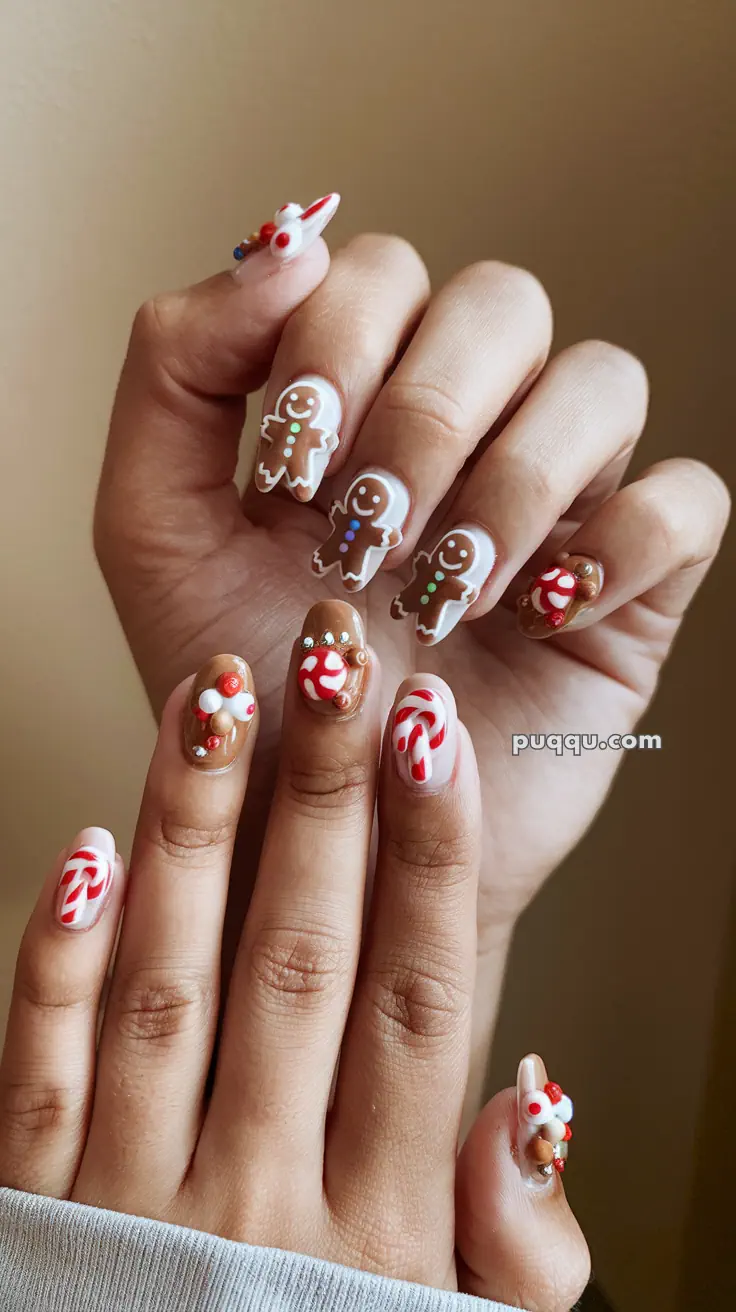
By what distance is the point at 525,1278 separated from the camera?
1.42 ft

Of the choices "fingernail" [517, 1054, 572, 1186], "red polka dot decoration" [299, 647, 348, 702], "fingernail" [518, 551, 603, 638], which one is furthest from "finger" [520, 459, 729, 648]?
"fingernail" [517, 1054, 572, 1186]

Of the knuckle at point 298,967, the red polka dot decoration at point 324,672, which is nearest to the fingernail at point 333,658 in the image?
the red polka dot decoration at point 324,672

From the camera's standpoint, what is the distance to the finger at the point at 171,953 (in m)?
0.43

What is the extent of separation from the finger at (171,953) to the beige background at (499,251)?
0.64 feet

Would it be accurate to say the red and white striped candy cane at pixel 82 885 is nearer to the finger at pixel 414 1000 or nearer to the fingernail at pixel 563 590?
the finger at pixel 414 1000

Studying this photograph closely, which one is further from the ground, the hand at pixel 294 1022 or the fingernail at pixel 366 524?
the fingernail at pixel 366 524

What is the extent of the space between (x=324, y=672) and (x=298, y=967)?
0.15m

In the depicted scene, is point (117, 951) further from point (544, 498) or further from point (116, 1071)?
point (544, 498)

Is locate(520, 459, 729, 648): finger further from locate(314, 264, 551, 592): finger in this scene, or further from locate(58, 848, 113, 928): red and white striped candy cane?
locate(58, 848, 113, 928): red and white striped candy cane

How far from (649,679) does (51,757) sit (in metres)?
0.40

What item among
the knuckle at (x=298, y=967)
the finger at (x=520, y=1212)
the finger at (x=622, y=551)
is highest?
the finger at (x=622, y=551)

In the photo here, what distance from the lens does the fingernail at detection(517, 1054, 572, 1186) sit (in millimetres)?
435
